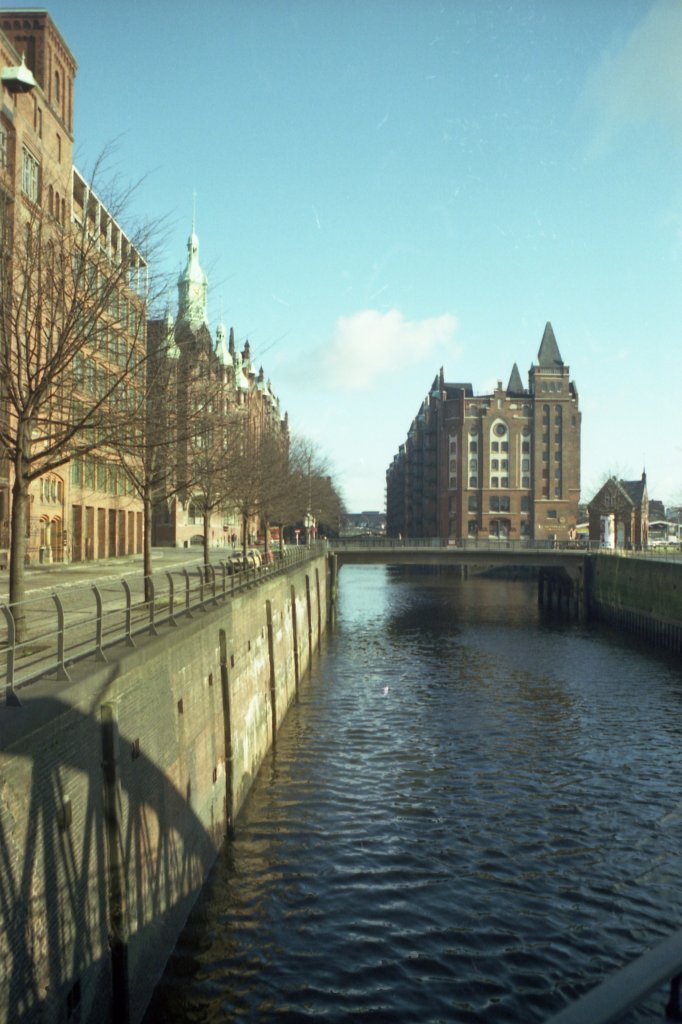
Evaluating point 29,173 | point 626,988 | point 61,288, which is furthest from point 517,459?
point 626,988

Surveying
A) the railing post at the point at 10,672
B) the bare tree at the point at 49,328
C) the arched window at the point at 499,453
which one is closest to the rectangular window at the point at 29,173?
the bare tree at the point at 49,328

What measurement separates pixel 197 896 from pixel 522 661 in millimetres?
29873

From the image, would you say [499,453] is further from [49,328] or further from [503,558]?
[49,328]

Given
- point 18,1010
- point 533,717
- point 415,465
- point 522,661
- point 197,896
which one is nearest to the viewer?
point 18,1010

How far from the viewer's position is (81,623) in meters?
12.0

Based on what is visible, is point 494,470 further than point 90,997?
Yes

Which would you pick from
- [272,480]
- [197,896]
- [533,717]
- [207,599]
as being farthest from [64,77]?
[197,896]

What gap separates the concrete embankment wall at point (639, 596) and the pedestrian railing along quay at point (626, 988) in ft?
153

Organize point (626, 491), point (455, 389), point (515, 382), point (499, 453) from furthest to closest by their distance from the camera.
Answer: point (515, 382)
point (455, 389)
point (499, 453)
point (626, 491)

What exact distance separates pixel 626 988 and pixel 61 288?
52.9 ft

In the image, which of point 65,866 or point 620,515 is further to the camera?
point 620,515

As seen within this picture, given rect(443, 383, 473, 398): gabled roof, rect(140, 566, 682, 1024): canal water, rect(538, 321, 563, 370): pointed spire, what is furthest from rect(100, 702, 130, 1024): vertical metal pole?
rect(443, 383, 473, 398): gabled roof

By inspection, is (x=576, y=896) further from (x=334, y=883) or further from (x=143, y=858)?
(x=143, y=858)

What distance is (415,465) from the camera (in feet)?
484
